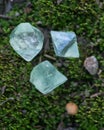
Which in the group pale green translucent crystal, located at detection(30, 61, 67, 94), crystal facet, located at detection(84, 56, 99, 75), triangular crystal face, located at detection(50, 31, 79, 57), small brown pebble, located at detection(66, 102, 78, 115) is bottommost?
small brown pebble, located at detection(66, 102, 78, 115)

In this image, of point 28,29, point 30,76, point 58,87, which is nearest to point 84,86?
point 58,87

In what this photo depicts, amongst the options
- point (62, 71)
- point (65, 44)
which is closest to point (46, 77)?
point (62, 71)

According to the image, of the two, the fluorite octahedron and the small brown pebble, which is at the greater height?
the fluorite octahedron

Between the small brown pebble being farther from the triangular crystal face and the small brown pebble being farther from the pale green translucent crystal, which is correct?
the triangular crystal face

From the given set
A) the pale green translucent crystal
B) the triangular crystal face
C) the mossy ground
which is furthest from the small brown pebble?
the triangular crystal face

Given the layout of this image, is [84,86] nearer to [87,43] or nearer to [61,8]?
[87,43]
